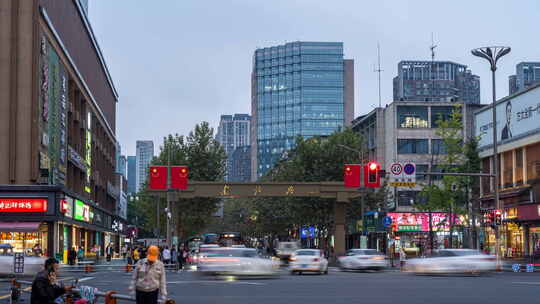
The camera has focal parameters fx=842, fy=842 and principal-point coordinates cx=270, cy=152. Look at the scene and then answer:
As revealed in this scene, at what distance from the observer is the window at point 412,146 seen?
9512cm

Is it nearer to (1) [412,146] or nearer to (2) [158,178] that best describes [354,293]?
(2) [158,178]

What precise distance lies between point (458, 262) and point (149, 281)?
27.5 metres

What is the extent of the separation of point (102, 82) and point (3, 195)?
46.4 m

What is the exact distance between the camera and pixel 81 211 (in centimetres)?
6900

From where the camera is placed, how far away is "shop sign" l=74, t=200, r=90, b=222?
6588 cm

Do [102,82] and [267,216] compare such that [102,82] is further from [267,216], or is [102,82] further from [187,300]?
[187,300]

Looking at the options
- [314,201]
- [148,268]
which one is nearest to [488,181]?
[314,201]

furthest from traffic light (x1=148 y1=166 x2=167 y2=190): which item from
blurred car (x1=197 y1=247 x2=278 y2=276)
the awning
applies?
blurred car (x1=197 y1=247 x2=278 y2=276)

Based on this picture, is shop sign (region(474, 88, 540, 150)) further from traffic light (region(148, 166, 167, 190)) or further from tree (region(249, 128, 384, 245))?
traffic light (region(148, 166, 167, 190))

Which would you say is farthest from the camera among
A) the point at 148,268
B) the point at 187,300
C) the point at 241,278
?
the point at 241,278

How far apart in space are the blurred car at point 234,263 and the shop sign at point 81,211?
98.9 feet

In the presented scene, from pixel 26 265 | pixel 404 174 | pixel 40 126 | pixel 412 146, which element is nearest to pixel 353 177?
pixel 404 174

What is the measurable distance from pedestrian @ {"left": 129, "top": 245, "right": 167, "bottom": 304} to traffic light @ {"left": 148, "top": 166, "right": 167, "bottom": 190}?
45.8m

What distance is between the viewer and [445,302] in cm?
2266
